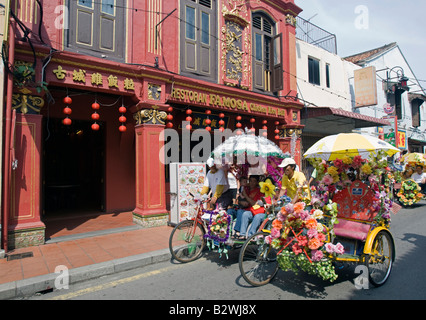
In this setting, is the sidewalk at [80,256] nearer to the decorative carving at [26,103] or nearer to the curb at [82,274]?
the curb at [82,274]

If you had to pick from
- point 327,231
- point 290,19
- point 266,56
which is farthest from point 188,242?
point 290,19

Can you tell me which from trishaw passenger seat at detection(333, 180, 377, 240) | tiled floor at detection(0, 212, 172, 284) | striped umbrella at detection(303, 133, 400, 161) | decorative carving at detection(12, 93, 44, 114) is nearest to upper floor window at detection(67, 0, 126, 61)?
decorative carving at detection(12, 93, 44, 114)

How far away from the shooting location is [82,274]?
176 inches

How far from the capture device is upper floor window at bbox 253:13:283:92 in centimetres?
1123

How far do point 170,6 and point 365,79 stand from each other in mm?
13145

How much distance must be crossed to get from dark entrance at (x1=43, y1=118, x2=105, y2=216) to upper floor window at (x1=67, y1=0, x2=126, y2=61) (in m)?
2.98

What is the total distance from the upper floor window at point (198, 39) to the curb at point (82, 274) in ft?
19.7

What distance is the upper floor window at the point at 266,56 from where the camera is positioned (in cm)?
1123

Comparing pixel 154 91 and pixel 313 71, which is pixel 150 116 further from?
pixel 313 71

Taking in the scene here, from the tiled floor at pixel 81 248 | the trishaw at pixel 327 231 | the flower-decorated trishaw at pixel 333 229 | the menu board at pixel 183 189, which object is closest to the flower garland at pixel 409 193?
the trishaw at pixel 327 231

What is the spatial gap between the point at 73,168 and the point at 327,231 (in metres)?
11.2

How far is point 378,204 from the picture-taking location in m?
4.34
